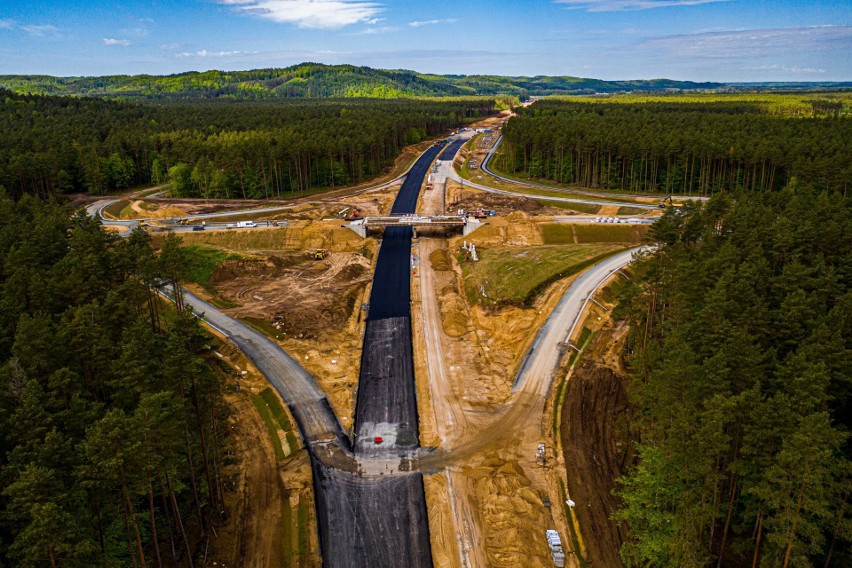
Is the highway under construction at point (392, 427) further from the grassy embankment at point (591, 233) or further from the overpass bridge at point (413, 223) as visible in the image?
the overpass bridge at point (413, 223)

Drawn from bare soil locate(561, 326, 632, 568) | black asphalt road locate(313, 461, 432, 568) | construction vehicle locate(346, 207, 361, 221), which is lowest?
black asphalt road locate(313, 461, 432, 568)

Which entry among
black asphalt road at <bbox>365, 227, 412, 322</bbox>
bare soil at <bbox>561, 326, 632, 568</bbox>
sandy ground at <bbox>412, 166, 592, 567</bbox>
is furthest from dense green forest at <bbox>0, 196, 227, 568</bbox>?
black asphalt road at <bbox>365, 227, 412, 322</bbox>

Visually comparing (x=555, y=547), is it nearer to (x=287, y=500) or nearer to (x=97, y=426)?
(x=287, y=500)

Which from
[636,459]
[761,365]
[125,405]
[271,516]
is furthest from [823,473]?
[125,405]

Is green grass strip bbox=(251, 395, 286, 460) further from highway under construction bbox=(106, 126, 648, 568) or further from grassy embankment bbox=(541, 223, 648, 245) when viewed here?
grassy embankment bbox=(541, 223, 648, 245)

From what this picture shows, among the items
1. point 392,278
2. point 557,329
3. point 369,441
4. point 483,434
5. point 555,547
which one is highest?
point 392,278

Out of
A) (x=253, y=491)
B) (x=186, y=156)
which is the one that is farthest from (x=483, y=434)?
(x=186, y=156)

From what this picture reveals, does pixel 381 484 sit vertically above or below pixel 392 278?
below
